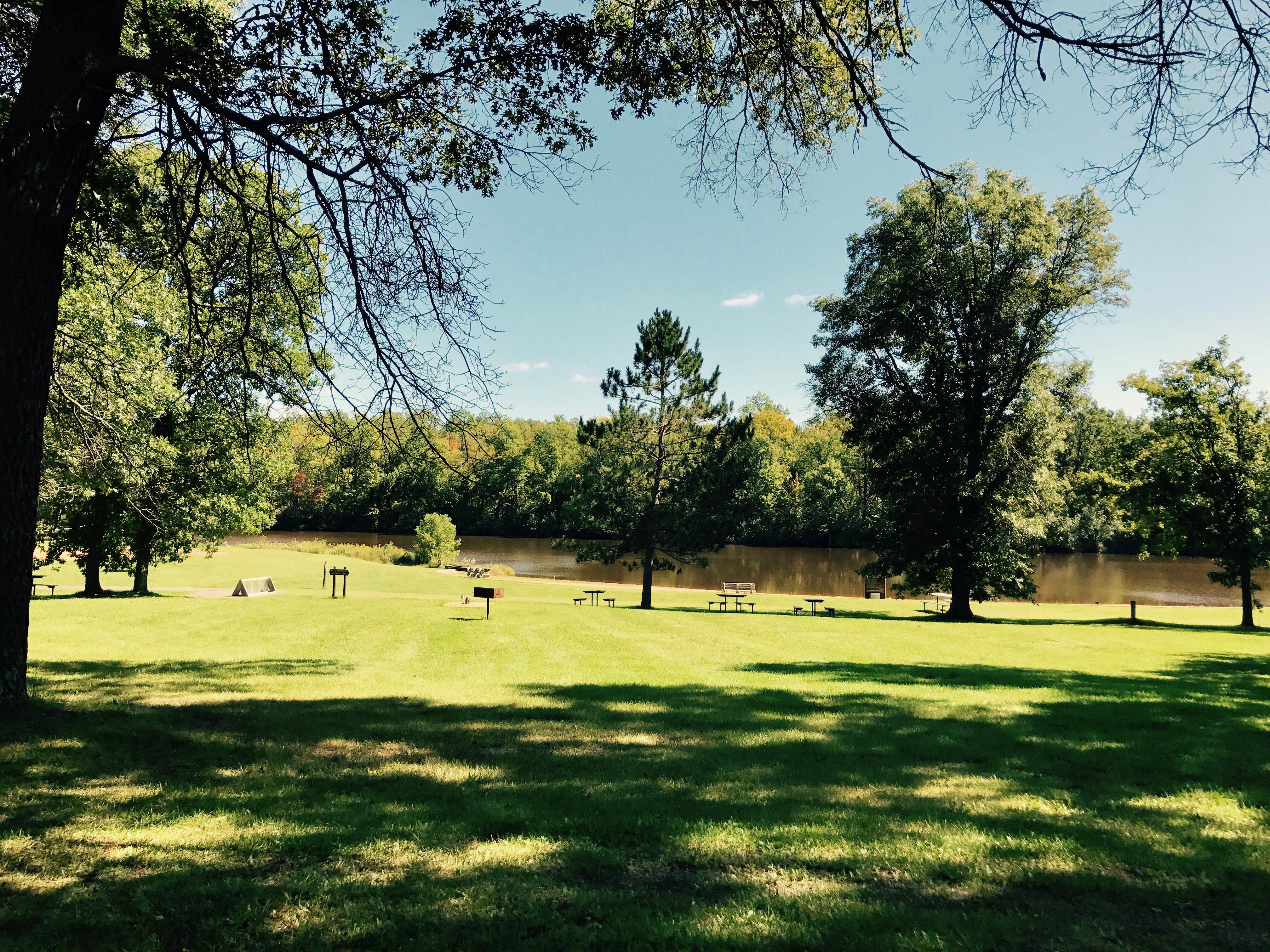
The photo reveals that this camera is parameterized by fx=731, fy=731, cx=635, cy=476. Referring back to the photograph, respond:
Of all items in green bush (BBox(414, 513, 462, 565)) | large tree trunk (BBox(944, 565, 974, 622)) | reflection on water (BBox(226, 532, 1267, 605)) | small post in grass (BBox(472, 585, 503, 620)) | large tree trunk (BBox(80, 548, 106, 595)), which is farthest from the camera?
green bush (BBox(414, 513, 462, 565))

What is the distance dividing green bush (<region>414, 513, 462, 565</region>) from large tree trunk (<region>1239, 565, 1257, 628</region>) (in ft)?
136

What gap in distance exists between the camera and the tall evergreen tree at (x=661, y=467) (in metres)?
31.0

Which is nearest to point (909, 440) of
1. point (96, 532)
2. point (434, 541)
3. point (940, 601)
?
point (940, 601)

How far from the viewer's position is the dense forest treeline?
6812 mm

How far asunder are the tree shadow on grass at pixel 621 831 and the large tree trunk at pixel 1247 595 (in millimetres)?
23150

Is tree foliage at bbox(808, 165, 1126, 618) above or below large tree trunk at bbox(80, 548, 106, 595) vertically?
above

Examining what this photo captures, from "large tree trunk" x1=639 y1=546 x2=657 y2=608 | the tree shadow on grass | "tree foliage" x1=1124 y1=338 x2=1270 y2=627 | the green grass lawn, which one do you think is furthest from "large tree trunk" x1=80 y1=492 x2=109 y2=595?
"tree foliage" x1=1124 y1=338 x2=1270 y2=627

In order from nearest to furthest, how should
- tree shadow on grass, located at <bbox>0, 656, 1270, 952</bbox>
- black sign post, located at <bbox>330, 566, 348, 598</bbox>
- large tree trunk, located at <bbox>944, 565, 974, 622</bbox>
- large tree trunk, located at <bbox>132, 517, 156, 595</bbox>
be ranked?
tree shadow on grass, located at <bbox>0, 656, 1270, 952</bbox>
large tree trunk, located at <bbox>132, 517, 156, 595</bbox>
black sign post, located at <bbox>330, 566, 348, 598</bbox>
large tree trunk, located at <bbox>944, 565, 974, 622</bbox>

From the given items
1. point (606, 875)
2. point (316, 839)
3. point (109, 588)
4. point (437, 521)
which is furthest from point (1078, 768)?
point (437, 521)

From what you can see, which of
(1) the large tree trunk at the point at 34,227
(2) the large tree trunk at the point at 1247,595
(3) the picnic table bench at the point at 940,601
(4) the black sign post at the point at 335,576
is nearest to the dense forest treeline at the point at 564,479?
(1) the large tree trunk at the point at 34,227

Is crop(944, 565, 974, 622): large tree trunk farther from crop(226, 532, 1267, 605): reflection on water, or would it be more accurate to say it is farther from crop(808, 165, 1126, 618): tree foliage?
crop(226, 532, 1267, 605): reflection on water

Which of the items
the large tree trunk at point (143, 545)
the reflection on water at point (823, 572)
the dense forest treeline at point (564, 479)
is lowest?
the reflection on water at point (823, 572)

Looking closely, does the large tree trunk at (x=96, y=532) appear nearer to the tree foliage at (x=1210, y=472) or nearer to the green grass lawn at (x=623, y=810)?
the green grass lawn at (x=623, y=810)

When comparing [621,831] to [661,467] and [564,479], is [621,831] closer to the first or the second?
[661,467]
